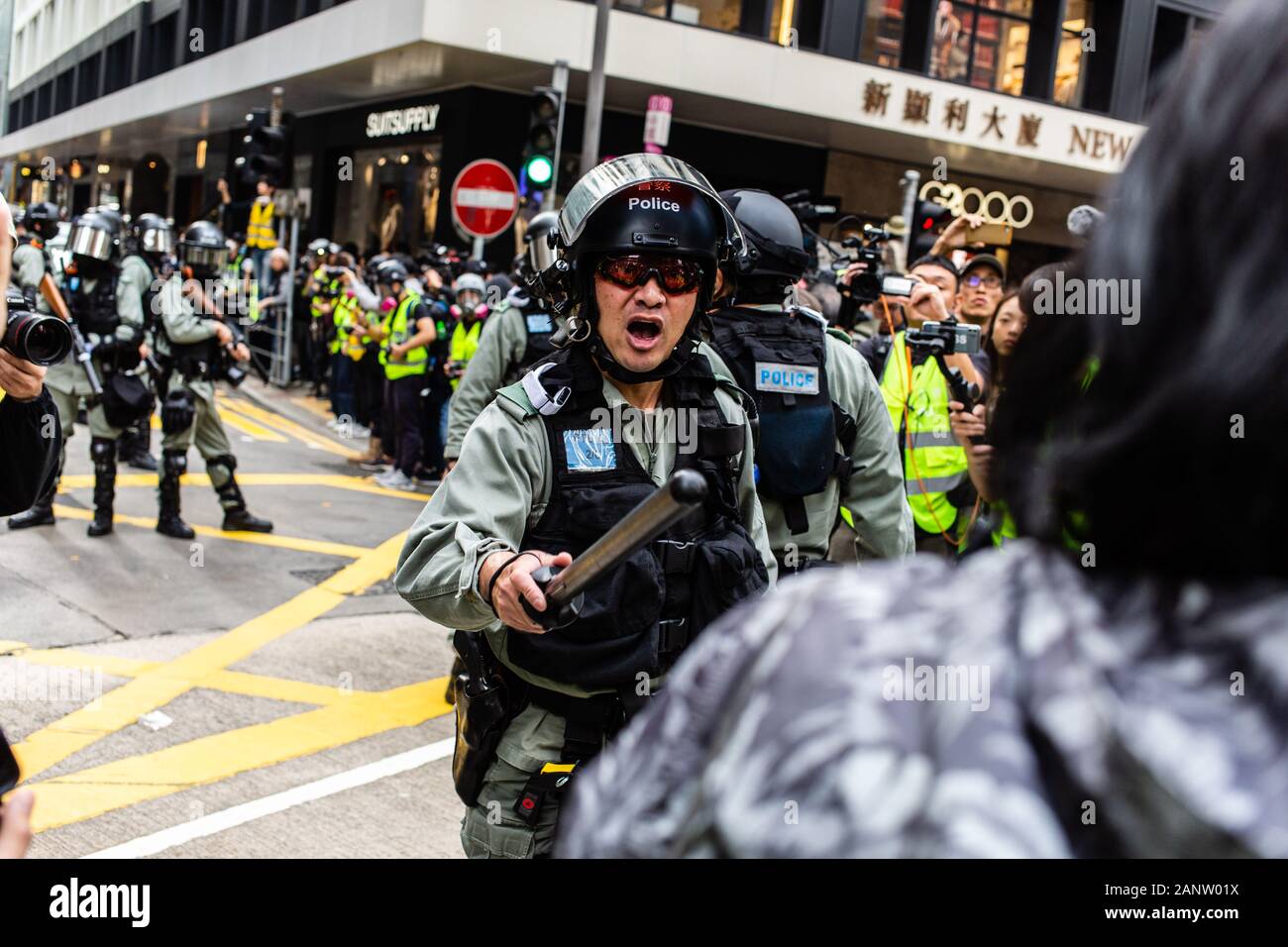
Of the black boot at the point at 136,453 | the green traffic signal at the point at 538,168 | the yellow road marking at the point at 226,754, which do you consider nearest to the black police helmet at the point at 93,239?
the black boot at the point at 136,453

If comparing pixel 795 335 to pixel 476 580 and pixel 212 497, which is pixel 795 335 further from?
pixel 212 497

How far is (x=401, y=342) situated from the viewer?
13.0 meters

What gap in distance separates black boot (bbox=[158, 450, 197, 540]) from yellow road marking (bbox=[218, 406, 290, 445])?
5.24m

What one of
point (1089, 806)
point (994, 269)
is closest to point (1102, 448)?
point (1089, 806)

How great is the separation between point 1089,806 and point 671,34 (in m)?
18.8

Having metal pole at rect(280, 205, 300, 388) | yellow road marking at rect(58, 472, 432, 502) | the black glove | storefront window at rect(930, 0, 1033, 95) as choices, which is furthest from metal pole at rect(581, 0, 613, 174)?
storefront window at rect(930, 0, 1033, 95)

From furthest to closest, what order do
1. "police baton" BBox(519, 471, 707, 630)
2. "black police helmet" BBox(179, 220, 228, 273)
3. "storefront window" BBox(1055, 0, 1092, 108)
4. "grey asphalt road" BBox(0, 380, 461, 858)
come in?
"storefront window" BBox(1055, 0, 1092, 108) → "black police helmet" BBox(179, 220, 228, 273) → "grey asphalt road" BBox(0, 380, 461, 858) → "police baton" BBox(519, 471, 707, 630)

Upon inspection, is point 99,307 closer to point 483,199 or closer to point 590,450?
point 483,199

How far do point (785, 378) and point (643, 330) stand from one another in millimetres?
1110

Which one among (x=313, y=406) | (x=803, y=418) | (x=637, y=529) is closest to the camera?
(x=637, y=529)

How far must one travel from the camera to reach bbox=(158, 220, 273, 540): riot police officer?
9062 millimetres

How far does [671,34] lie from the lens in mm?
18453

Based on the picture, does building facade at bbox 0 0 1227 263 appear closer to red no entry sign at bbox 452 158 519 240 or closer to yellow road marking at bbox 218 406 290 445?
red no entry sign at bbox 452 158 519 240

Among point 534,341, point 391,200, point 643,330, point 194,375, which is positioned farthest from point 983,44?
point 643,330
